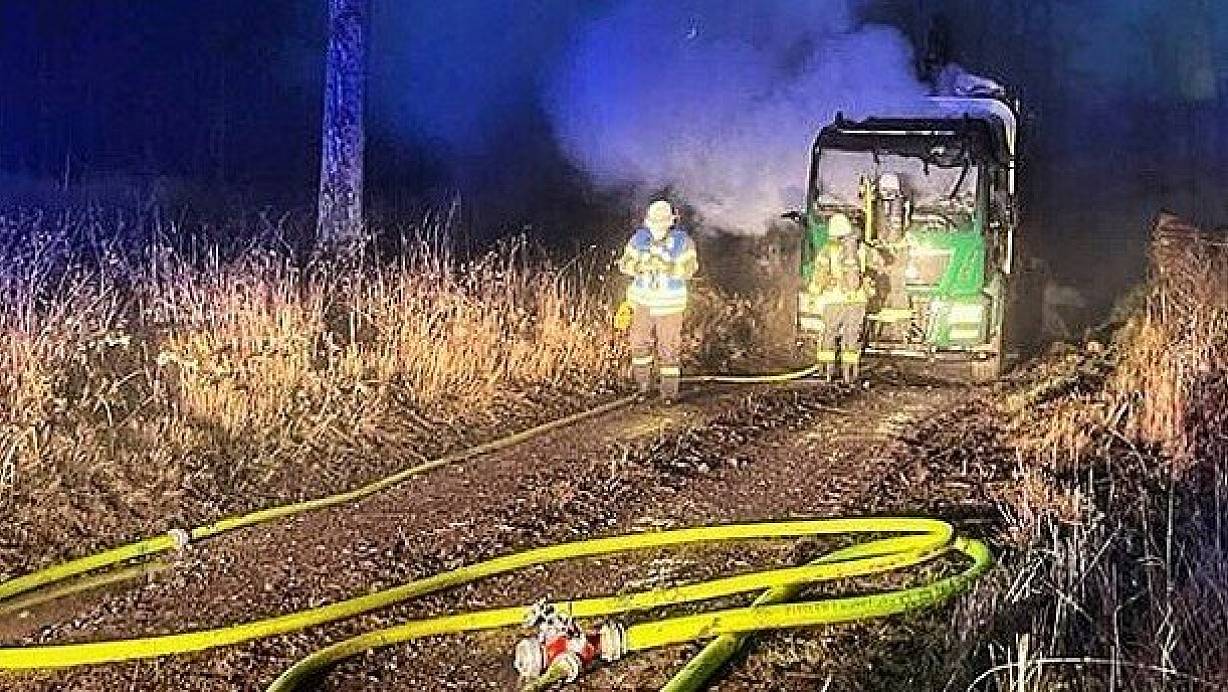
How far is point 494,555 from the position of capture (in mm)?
4156

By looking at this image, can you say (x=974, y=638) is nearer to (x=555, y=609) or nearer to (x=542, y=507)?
(x=555, y=609)

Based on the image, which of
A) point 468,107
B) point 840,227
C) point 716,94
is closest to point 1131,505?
point 840,227

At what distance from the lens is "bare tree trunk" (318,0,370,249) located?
6.84 m

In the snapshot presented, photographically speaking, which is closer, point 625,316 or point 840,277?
point 625,316

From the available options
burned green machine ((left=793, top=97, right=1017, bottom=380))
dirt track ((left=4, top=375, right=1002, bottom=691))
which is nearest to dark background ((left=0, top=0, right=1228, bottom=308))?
burned green machine ((left=793, top=97, right=1017, bottom=380))

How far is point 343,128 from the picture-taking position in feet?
22.8

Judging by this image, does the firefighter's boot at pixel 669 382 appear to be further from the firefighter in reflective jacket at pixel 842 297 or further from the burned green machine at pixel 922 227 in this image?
the burned green machine at pixel 922 227

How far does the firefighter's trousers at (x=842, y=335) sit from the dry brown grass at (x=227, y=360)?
81 cm

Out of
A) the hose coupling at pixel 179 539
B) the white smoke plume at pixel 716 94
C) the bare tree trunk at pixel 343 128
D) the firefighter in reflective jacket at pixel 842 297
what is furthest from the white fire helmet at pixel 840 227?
the hose coupling at pixel 179 539

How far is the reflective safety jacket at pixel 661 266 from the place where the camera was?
19.2ft

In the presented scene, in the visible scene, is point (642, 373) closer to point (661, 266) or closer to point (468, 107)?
point (661, 266)

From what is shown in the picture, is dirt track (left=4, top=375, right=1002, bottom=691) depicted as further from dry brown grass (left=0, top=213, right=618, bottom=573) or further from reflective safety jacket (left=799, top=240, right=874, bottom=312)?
reflective safety jacket (left=799, top=240, right=874, bottom=312)

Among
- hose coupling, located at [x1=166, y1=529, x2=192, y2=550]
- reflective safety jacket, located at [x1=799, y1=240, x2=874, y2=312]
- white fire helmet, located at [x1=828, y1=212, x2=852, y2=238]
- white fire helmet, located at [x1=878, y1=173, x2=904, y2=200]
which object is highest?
white fire helmet, located at [x1=878, y1=173, x2=904, y2=200]

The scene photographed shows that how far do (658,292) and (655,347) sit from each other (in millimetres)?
205
